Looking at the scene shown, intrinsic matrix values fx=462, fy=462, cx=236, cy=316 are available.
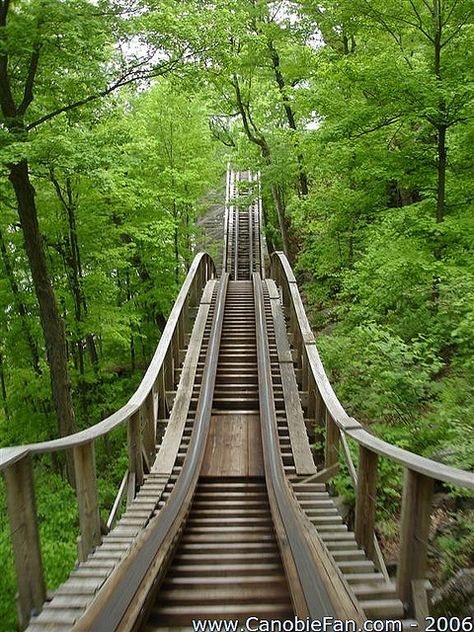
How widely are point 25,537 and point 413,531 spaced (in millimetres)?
2187

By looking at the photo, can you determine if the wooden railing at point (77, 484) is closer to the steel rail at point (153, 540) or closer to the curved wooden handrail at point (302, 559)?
the steel rail at point (153, 540)

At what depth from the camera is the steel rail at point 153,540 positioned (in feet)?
7.49

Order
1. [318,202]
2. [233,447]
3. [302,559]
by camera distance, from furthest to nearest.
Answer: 1. [318,202]
2. [233,447]
3. [302,559]

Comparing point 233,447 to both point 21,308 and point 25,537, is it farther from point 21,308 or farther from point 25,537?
point 21,308

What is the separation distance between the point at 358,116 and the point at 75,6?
13.8 ft

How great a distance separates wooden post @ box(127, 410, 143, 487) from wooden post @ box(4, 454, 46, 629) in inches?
83.7

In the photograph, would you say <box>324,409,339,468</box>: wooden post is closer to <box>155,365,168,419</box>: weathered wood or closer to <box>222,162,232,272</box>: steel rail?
<box>155,365,168,419</box>: weathered wood

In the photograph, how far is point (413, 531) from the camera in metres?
2.62

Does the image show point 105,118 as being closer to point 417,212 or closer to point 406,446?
point 417,212

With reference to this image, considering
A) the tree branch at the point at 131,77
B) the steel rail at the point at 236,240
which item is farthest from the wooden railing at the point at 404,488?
the steel rail at the point at 236,240

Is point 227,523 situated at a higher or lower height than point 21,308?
lower

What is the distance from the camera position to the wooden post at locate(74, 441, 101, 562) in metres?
3.41

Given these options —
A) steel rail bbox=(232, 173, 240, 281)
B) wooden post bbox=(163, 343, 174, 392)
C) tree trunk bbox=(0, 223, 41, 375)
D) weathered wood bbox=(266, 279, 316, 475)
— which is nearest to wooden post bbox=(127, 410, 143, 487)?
weathered wood bbox=(266, 279, 316, 475)

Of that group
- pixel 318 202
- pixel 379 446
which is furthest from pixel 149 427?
pixel 318 202
